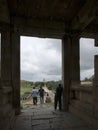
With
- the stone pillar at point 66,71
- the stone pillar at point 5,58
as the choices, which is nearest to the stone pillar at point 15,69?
the stone pillar at point 5,58

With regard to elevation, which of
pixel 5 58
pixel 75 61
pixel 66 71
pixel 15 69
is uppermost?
pixel 5 58

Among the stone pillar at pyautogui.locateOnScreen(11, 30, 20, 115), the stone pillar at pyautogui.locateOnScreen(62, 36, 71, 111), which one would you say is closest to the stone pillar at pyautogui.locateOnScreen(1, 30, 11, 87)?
the stone pillar at pyautogui.locateOnScreen(11, 30, 20, 115)

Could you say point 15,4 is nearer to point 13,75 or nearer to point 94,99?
point 13,75

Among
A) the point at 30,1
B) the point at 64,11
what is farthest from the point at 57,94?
the point at 30,1

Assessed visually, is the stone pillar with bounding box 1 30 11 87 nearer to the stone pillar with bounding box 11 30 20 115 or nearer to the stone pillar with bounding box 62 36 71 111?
the stone pillar with bounding box 11 30 20 115

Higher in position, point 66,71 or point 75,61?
point 75,61

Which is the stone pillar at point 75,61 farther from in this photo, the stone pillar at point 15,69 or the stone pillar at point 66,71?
the stone pillar at point 15,69

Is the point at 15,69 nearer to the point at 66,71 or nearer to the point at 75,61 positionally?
the point at 66,71

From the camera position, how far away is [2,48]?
28.6 feet

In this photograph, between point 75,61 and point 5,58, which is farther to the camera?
point 75,61

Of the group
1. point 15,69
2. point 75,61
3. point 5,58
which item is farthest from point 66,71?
point 5,58

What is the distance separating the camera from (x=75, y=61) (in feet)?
32.5

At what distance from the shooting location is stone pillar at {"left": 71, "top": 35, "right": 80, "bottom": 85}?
32.2ft

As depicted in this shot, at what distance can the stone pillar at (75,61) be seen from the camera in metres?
9.81
